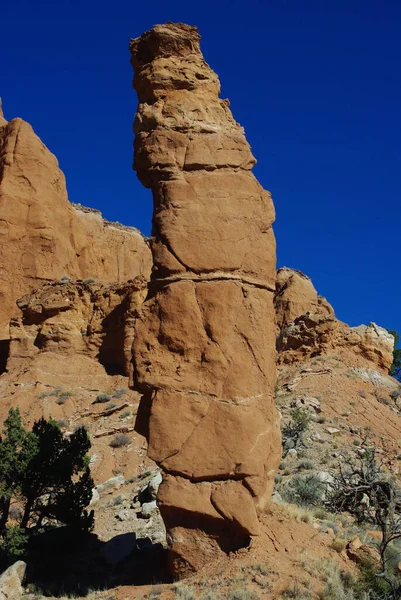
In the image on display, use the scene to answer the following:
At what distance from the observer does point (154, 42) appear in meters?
10.7

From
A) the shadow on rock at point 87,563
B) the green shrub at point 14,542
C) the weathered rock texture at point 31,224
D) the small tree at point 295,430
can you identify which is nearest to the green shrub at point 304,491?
the shadow on rock at point 87,563

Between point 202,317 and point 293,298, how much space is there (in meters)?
31.3

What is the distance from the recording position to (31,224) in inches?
1347

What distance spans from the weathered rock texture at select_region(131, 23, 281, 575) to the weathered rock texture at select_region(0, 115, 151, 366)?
24745 mm

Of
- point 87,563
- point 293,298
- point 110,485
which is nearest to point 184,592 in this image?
point 87,563

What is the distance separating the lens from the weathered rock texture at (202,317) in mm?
8797

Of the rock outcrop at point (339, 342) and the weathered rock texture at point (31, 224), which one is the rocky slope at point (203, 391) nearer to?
the rock outcrop at point (339, 342)

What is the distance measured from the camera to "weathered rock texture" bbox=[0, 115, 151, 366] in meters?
33.2

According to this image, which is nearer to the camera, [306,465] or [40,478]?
[40,478]

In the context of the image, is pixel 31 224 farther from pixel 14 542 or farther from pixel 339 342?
pixel 14 542

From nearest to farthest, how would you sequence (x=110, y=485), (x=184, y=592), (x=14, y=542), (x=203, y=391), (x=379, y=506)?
(x=184, y=592) < (x=203, y=391) < (x=379, y=506) < (x=14, y=542) < (x=110, y=485)

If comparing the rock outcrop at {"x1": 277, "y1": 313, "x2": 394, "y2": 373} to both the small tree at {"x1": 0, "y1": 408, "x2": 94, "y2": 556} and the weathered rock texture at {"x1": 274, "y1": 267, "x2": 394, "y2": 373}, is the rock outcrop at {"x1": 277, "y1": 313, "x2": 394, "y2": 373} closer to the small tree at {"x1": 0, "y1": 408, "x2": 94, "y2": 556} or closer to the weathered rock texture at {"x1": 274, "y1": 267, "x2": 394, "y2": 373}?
the weathered rock texture at {"x1": 274, "y1": 267, "x2": 394, "y2": 373}

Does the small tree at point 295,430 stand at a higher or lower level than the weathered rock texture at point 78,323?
lower

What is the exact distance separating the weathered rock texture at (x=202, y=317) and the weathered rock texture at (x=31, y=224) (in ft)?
81.2
